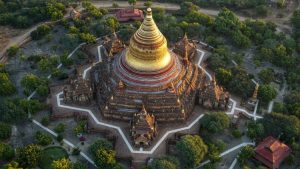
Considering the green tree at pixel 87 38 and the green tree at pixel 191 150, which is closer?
the green tree at pixel 191 150

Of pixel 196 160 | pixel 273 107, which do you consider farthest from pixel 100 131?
pixel 273 107

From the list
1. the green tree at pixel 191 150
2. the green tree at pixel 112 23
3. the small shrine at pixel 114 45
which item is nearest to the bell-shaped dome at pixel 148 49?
the small shrine at pixel 114 45

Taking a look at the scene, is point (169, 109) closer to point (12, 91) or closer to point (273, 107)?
point (273, 107)

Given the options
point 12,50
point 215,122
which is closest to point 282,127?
point 215,122

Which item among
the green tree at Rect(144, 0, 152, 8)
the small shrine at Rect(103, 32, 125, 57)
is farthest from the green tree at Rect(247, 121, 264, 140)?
the green tree at Rect(144, 0, 152, 8)

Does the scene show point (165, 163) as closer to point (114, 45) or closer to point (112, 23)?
point (114, 45)

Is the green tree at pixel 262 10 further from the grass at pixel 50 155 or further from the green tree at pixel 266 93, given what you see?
the grass at pixel 50 155

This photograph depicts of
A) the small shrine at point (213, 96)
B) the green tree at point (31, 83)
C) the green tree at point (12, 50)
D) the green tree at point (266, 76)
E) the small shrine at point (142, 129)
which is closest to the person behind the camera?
the small shrine at point (142, 129)

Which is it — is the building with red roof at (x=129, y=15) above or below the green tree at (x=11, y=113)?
Result: above

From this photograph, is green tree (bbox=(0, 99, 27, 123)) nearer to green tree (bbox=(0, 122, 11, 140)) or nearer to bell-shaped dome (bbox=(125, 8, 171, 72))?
green tree (bbox=(0, 122, 11, 140))
